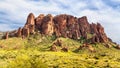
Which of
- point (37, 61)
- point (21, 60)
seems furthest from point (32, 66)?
point (21, 60)

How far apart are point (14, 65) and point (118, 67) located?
6172 cm

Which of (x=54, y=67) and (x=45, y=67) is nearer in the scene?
(x=45, y=67)

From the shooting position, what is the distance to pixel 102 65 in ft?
437

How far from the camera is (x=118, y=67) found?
127 metres

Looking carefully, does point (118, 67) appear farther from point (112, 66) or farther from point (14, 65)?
point (14, 65)

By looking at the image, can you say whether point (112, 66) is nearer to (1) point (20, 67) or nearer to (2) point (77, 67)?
(2) point (77, 67)

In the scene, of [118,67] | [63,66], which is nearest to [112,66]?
[118,67]

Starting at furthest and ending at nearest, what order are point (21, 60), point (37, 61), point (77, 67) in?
point (77, 67), point (21, 60), point (37, 61)

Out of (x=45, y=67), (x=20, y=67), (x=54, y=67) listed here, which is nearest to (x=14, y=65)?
(x=20, y=67)

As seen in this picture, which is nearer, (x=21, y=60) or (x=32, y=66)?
(x=32, y=66)

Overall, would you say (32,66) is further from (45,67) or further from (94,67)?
(94,67)

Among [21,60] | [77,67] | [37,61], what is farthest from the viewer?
[77,67]

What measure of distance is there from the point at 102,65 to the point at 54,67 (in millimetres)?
22316

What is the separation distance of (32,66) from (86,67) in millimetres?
Answer: 55490
